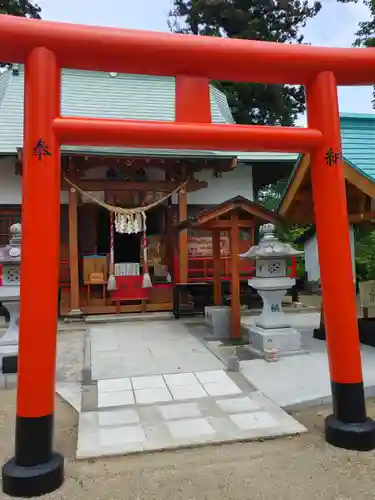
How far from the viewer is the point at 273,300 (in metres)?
7.02

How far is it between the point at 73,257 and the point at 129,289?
170 centimetres

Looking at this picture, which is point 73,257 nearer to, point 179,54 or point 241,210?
point 241,210

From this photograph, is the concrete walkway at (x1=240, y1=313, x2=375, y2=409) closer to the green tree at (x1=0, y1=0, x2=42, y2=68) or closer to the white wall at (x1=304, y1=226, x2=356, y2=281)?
the white wall at (x1=304, y1=226, x2=356, y2=281)

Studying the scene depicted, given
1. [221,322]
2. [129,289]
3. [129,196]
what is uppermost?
[129,196]

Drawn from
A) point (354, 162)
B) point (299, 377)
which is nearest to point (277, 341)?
point (299, 377)

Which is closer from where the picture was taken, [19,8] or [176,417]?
[176,417]

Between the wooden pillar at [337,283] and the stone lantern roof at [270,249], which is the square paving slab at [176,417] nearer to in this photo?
the wooden pillar at [337,283]

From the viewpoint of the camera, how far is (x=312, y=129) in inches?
153

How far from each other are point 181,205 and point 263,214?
13.3 feet

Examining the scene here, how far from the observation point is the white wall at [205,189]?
11.6m

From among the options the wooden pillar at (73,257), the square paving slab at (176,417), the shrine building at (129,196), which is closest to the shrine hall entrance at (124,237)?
the shrine building at (129,196)

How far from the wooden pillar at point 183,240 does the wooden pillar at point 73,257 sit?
279cm

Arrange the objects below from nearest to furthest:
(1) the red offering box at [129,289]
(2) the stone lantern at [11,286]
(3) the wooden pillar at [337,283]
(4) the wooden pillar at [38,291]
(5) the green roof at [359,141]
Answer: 1. (4) the wooden pillar at [38,291]
2. (3) the wooden pillar at [337,283]
3. (5) the green roof at [359,141]
4. (2) the stone lantern at [11,286]
5. (1) the red offering box at [129,289]

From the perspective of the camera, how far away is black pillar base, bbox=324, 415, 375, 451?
3.61 metres
